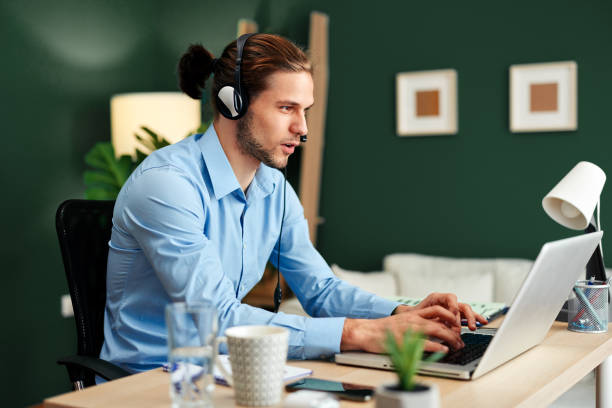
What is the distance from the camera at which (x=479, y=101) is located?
3914 millimetres

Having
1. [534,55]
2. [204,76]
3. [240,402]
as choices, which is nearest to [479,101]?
[534,55]

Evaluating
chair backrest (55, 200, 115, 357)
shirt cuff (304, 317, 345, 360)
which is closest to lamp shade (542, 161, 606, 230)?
shirt cuff (304, 317, 345, 360)

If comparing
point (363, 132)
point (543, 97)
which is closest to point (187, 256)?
point (543, 97)

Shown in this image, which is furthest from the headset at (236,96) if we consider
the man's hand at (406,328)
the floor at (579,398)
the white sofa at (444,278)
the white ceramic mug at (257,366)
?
the white sofa at (444,278)

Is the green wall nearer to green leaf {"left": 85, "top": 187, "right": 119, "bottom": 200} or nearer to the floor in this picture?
green leaf {"left": 85, "top": 187, "right": 119, "bottom": 200}

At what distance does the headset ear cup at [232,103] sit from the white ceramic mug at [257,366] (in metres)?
0.78

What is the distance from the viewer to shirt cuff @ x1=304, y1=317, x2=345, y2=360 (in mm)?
1333

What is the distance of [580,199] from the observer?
1516mm

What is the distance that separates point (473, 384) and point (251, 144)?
2.68 ft

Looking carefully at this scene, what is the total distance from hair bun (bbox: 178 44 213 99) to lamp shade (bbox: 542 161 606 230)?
917mm

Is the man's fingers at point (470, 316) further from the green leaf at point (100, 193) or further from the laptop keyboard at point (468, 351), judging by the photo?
the green leaf at point (100, 193)

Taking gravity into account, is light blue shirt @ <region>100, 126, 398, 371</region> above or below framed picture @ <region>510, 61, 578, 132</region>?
below

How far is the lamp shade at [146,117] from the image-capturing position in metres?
3.68

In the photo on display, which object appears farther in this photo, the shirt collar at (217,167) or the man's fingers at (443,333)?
the shirt collar at (217,167)
